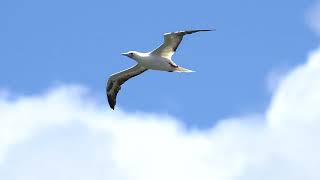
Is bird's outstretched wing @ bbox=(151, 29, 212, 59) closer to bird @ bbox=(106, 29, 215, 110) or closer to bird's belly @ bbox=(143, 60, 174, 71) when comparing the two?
bird @ bbox=(106, 29, 215, 110)

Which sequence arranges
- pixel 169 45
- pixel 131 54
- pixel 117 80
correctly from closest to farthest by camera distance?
pixel 169 45, pixel 131 54, pixel 117 80

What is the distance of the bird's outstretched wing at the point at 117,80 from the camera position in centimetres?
5350

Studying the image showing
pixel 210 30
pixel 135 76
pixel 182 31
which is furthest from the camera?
pixel 135 76

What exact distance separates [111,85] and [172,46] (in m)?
7.92

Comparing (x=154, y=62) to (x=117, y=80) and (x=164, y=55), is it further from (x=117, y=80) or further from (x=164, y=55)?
(x=117, y=80)

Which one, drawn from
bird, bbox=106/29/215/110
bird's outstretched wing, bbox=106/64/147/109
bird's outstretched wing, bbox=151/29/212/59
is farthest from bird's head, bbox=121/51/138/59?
bird's outstretched wing, bbox=106/64/147/109

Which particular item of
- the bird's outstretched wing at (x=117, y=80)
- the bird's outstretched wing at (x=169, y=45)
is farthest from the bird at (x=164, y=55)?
the bird's outstretched wing at (x=117, y=80)

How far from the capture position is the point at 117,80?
54.7m

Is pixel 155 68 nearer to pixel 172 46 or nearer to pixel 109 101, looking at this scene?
pixel 172 46

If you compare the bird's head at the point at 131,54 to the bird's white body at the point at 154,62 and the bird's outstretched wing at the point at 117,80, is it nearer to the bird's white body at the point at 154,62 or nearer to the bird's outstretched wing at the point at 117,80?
the bird's white body at the point at 154,62

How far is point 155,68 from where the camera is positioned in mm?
48781

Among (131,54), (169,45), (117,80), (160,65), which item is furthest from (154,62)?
(117,80)

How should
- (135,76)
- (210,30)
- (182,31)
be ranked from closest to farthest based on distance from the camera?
(210,30)
(182,31)
(135,76)

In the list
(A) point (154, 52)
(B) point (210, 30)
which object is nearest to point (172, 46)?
(A) point (154, 52)
